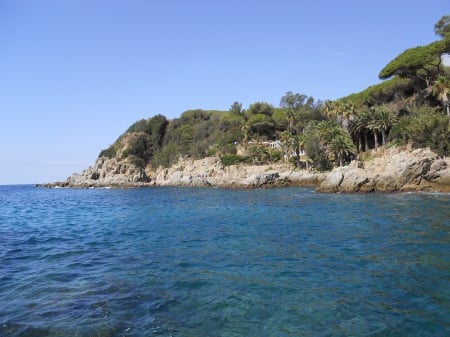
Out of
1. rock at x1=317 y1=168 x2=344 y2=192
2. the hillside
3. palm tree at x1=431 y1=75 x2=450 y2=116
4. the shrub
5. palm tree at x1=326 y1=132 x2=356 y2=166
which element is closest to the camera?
rock at x1=317 y1=168 x2=344 y2=192

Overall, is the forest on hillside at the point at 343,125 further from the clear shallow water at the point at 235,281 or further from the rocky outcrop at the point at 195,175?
the clear shallow water at the point at 235,281

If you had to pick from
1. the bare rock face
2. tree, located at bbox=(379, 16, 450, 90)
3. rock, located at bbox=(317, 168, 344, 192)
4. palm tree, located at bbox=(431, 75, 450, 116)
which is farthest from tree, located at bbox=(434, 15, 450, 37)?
the bare rock face

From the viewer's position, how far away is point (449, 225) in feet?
67.1

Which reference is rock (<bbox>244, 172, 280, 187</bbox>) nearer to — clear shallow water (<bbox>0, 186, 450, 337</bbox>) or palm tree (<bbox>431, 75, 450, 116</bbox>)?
palm tree (<bbox>431, 75, 450, 116</bbox>)

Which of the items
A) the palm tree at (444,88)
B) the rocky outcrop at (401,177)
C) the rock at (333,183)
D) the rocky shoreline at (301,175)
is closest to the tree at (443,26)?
the palm tree at (444,88)

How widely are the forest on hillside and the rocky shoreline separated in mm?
3847

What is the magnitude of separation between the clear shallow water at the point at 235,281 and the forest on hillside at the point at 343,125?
127 ft

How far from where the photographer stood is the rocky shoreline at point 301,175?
4378 centimetres

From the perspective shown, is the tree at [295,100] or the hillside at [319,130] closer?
the hillside at [319,130]

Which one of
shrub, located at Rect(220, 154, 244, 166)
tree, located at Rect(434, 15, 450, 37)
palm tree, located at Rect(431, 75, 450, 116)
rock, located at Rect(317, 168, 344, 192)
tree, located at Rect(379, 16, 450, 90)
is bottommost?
rock, located at Rect(317, 168, 344, 192)

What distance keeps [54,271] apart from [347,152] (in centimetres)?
5947

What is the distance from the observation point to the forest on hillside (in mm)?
57500

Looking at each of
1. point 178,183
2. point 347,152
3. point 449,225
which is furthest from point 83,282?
point 178,183

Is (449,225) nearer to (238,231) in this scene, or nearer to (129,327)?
(238,231)
